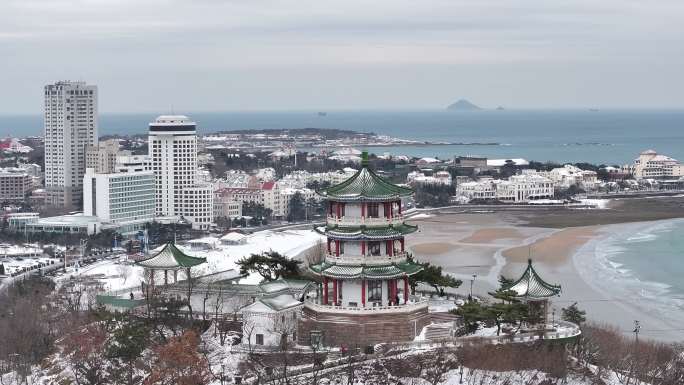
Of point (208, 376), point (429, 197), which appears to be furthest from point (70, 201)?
point (208, 376)

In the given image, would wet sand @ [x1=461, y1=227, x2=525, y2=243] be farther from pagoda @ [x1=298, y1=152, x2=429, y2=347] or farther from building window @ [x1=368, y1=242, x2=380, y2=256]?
building window @ [x1=368, y1=242, x2=380, y2=256]

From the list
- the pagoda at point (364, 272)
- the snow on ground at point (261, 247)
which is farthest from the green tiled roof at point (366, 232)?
the snow on ground at point (261, 247)

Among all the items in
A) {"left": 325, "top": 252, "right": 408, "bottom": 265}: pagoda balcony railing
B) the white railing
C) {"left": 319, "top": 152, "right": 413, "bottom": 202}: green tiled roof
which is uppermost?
{"left": 319, "top": 152, "right": 413, "bottom": 202}: green tiled roof

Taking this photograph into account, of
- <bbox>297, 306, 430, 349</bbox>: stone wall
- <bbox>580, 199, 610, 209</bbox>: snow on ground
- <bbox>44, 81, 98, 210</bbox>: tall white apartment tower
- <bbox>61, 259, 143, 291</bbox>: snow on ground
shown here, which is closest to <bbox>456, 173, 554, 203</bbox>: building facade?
<bbox>580, 199, 610, 209</bbox>: snow on ground

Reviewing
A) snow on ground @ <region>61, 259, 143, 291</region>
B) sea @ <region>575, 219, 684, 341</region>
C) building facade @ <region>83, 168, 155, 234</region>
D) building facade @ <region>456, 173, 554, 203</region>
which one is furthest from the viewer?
building facade @ <region>456, 173, 554, 203</region>

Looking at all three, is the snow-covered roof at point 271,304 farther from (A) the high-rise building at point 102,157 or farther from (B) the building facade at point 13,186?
(B) the building facade at point 13,186

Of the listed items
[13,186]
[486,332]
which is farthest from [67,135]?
[486,332]

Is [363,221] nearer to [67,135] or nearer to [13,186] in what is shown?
[67,135]
